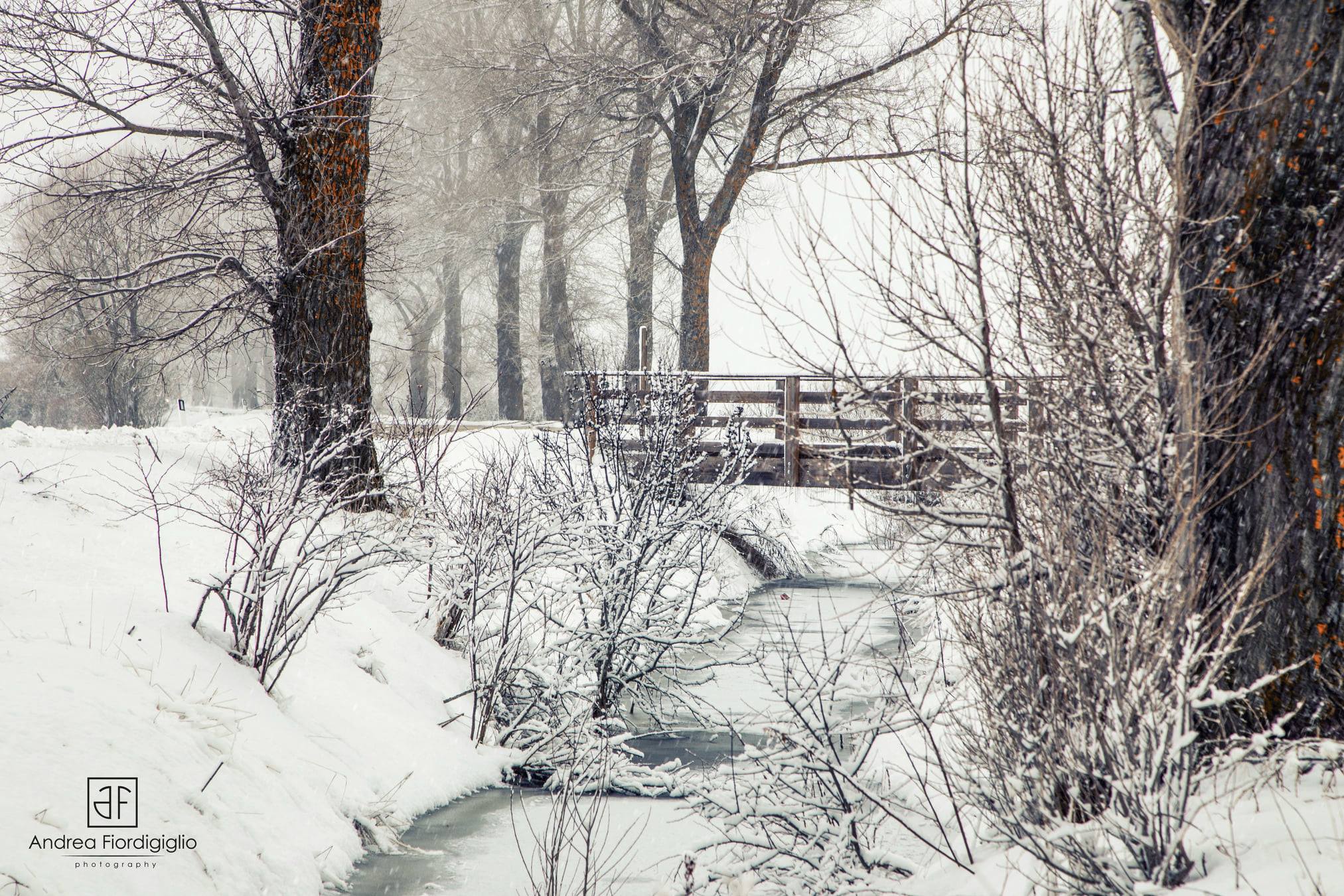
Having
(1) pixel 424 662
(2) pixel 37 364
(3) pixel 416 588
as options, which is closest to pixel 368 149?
(3) pixel 416 588

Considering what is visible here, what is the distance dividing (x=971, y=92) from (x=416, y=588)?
5900 mm

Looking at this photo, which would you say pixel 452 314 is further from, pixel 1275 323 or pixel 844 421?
pixel 1275 323

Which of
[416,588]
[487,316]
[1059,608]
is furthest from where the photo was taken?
[487,316]

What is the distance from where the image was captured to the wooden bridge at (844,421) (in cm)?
482

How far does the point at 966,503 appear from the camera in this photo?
296 inches

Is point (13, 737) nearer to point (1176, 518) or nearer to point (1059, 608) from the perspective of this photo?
point (1059, 608)

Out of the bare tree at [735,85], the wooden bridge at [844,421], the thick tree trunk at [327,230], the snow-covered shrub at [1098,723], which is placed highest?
the bare tree at [735,85]

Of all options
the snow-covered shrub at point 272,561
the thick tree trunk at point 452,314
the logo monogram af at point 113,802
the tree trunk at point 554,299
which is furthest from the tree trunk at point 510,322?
the logo monogram af at point 113,802

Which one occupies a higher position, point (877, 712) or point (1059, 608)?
point (1059, 608)

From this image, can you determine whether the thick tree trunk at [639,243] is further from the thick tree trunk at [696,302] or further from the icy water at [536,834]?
the icy water at [536,834]

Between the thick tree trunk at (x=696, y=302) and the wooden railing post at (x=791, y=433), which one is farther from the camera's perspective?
the thick tree trunk at (x=696, y=302)

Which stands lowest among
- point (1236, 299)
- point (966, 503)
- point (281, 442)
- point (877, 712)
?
point (877, 712)

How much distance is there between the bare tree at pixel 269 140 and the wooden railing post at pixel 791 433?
671cm

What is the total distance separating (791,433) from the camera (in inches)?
569
